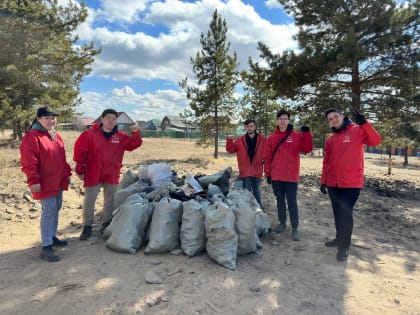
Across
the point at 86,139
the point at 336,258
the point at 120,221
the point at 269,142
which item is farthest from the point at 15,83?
the point at 336,258

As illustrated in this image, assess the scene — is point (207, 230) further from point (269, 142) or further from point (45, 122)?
point (45, 122)

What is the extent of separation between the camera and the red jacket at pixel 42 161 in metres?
3.38

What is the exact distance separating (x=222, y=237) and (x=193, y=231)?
40cm

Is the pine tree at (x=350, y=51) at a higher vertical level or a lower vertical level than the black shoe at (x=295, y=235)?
higher

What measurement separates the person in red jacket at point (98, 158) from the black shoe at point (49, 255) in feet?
2.15

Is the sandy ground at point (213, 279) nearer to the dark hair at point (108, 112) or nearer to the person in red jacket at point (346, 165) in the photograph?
the person in red jacket at point (346, 165)

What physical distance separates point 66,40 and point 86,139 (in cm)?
770

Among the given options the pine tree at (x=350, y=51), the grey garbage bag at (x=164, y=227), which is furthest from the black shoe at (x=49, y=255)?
the pine tree at (x=350, y=51)

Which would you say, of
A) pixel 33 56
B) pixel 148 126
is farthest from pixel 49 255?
pixel 148 126

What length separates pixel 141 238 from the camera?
381 centimetres

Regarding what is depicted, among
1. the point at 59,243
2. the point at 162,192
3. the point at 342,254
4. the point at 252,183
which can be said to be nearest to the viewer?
the point at 342,254

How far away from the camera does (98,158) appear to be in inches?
161

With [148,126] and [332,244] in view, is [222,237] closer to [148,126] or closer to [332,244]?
[332,244]

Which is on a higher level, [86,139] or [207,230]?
[86,139]
